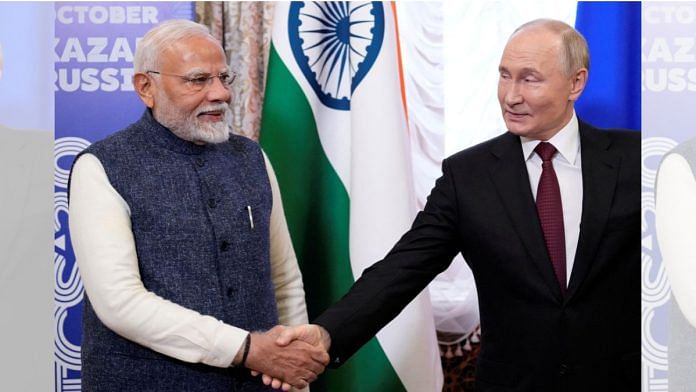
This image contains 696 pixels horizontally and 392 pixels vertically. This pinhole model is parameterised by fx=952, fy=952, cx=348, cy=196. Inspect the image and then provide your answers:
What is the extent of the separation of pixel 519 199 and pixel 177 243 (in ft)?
2.91

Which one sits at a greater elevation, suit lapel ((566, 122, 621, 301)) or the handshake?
suit lapel ((566, 122, 621, 301))

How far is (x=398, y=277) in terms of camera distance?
8.80ft

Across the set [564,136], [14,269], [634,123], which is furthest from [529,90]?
[14,269]

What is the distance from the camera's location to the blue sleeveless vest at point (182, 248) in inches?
91.7

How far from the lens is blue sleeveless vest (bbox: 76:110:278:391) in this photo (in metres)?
2.33

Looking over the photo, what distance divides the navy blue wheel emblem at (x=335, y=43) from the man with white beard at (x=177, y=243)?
749mm

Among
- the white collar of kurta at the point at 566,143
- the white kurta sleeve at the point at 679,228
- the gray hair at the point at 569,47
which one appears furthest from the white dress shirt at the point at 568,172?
the white kurta sleeve at the point at 679,228

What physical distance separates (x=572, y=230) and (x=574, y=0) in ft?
4.34

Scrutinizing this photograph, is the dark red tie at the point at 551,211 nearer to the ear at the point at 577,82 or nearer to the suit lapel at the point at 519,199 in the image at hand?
the suit lapel at the point at 519,199

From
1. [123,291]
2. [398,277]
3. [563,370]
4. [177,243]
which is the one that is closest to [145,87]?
[177,243]

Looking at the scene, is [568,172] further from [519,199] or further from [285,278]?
[285,278]

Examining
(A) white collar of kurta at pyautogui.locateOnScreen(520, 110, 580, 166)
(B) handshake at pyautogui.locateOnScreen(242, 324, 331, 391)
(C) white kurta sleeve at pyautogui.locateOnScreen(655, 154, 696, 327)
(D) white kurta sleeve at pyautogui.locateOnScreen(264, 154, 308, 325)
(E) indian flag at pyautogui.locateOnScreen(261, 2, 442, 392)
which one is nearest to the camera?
(C) white kurta sleeve at pyautogui.locateOnScreen(655, 154, 696, 327)

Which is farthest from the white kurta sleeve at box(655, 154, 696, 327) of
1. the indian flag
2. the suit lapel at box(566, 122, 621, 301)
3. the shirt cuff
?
the indian flag

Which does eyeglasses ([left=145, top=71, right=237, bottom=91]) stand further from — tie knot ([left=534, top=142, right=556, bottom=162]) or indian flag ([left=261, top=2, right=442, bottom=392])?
tie knot ([left=534, top=142, right=556, bottom=162])
